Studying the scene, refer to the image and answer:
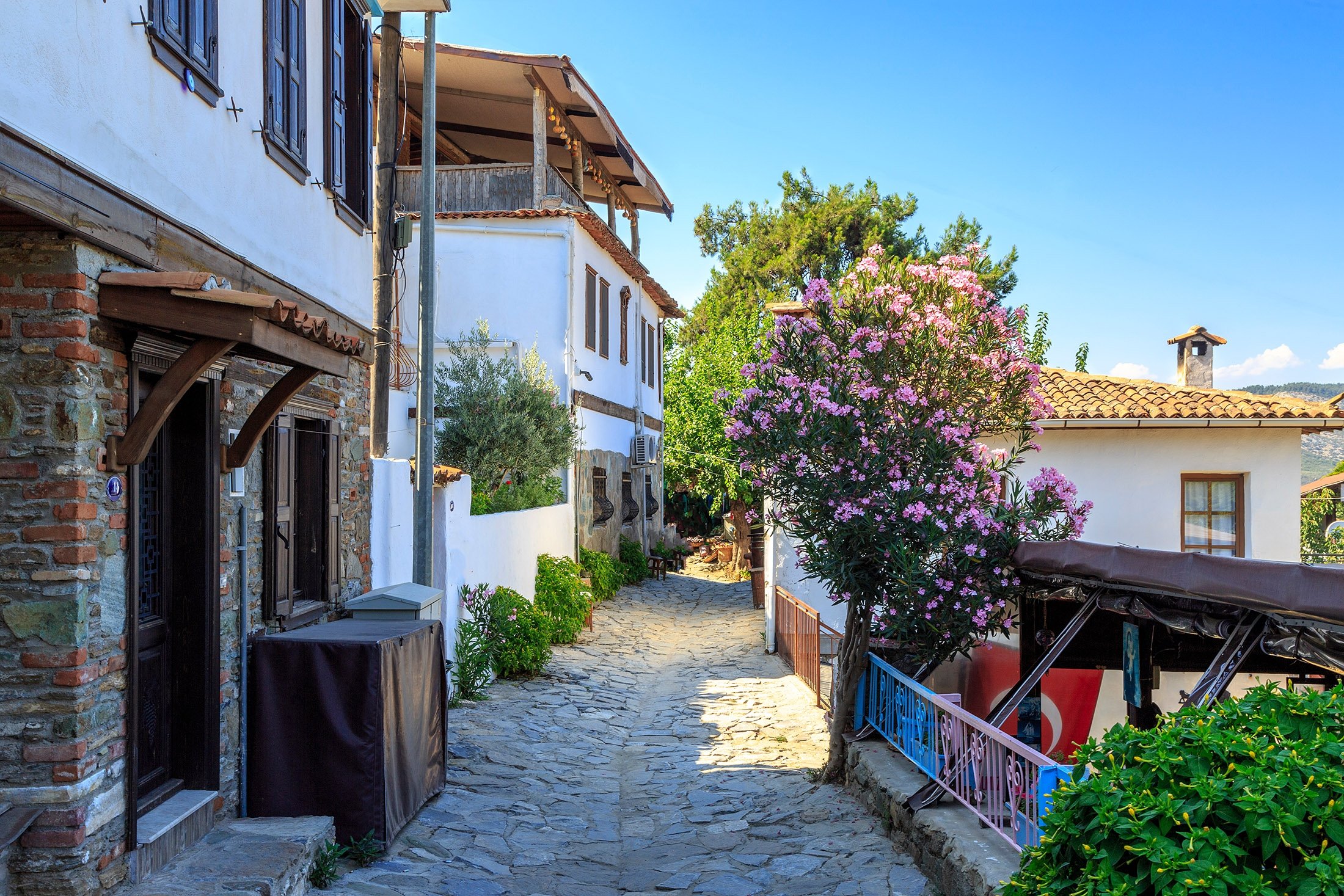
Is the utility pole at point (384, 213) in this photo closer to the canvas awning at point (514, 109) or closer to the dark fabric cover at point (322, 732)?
the dark fabric cover at point (322, 732)

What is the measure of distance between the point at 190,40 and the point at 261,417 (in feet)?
6.51

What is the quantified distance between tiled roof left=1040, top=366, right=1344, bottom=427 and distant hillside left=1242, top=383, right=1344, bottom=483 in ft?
163

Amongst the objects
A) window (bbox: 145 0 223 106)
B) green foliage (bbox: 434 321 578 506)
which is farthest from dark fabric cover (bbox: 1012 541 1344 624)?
green foliage (bbox: 434 321 578 506)

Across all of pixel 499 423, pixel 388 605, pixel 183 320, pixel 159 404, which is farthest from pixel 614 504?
pixel 183 320

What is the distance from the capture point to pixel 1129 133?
16.3m

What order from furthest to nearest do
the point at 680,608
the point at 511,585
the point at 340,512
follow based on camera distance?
the point at 680,608, the point at 511,585, the point at 340,512

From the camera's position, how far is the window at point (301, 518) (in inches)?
251

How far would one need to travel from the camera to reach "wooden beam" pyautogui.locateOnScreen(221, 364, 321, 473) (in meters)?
5.54

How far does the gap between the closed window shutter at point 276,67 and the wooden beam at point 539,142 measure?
374 inches

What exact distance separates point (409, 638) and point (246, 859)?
188cm

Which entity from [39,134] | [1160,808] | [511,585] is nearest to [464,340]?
[511,585]

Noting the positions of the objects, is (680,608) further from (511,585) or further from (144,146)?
(144,146)

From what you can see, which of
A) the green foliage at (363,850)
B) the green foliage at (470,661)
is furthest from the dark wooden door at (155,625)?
the green foliage at (470,661)

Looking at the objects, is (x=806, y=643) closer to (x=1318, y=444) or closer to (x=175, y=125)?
(x=175, y=125)
